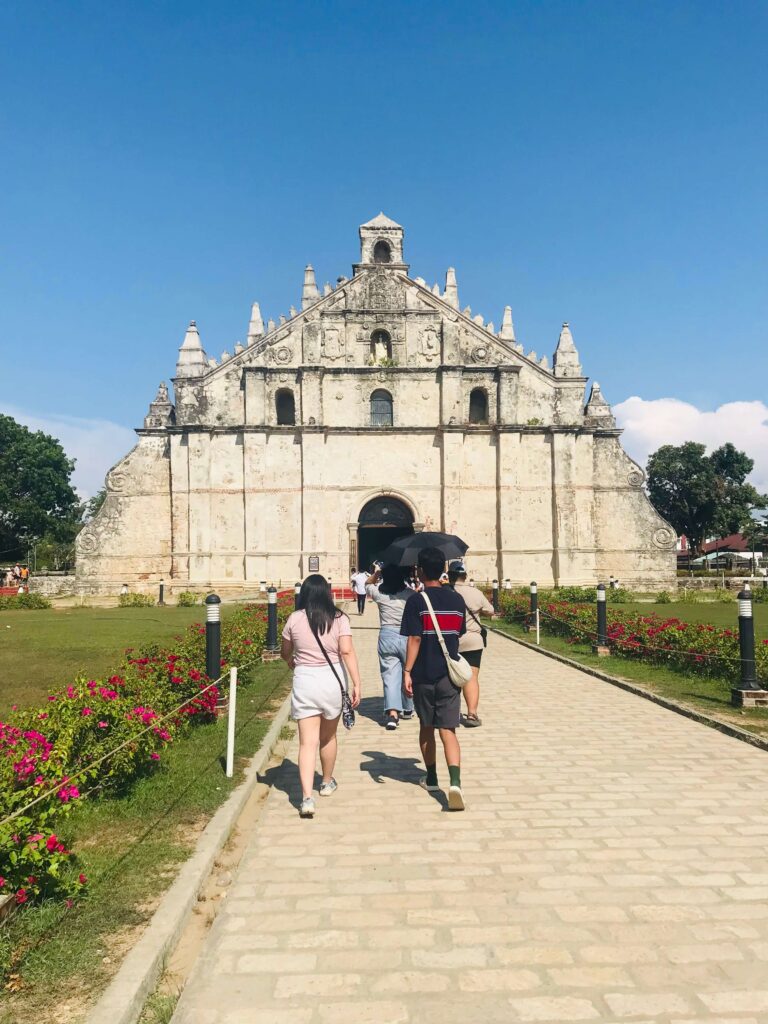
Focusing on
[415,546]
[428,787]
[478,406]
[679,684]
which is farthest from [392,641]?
[478,406]

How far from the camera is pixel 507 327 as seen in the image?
33719 millimetres

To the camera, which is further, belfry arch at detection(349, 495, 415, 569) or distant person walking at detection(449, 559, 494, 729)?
belfry arch at detection(349, 495, 415, 569)

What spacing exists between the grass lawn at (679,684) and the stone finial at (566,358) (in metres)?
19.4

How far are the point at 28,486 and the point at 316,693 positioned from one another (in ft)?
176

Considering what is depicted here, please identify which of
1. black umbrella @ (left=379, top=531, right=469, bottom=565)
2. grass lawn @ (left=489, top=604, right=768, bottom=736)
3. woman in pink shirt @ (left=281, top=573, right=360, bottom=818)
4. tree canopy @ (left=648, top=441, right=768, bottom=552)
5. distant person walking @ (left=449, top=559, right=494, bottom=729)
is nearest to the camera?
woman in pink shirt @ (left=281, top=573, right=360, bottom=818)

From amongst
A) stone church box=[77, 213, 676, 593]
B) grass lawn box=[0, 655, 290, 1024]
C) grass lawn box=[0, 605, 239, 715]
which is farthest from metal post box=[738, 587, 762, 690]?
stone church box=[77, 213, 676, 593]

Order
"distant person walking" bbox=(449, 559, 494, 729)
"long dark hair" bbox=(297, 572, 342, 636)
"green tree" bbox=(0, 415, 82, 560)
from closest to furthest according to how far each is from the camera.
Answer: "long dark hair" bbox=(297, 572, 342, 636)
"distant person walking" bbox=(449, 559, 494, 729)
"green tree" bbox=(0, 415, 82, 560)

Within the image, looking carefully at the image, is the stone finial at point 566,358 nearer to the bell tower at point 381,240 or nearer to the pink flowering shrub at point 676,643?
the bell tower at point 381,240

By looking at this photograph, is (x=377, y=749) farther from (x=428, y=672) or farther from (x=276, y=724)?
(x=428, y=672)

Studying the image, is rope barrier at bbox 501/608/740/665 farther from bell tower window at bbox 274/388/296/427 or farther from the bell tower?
the bell tower

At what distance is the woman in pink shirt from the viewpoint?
5.82 metres

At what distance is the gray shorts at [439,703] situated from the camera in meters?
5.95

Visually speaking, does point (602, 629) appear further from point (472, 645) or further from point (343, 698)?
point (343, 698)

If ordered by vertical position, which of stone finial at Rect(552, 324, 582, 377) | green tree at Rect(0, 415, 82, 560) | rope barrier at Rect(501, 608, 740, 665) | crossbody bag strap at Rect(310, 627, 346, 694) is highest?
stone finial at Rect(552, 324, 582, 377)
